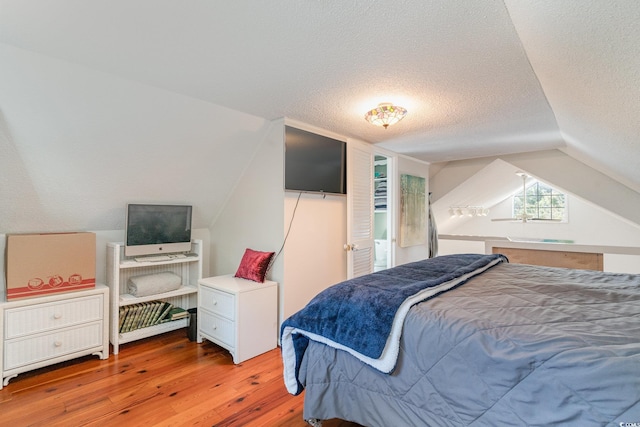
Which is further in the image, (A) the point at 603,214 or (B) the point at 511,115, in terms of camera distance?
(A) the point at 603,214

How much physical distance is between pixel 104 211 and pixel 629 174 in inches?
209

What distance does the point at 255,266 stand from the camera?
279 centimetres

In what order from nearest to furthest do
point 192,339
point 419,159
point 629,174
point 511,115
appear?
point 511,115 < point 192,339 < point 629,174 < point 419,159

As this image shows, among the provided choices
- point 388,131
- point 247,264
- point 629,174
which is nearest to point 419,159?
point 388,131

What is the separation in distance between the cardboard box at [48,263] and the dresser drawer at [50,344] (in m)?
0.31

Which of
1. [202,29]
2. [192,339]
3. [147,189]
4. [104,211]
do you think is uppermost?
[202,29]

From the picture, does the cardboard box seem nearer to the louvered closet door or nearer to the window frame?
the louvered closet door

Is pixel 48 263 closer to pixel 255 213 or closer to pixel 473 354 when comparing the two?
pixel 255 213

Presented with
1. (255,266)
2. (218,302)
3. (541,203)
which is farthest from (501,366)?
(541,203)

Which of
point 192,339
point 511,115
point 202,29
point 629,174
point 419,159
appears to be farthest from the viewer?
point 419,159

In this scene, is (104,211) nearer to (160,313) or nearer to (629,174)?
(160,313)

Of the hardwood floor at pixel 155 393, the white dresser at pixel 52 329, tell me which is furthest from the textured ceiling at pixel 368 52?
the hardwood floor at pixel 155 393

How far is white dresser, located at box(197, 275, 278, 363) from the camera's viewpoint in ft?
8.25

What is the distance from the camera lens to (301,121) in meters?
2.89
